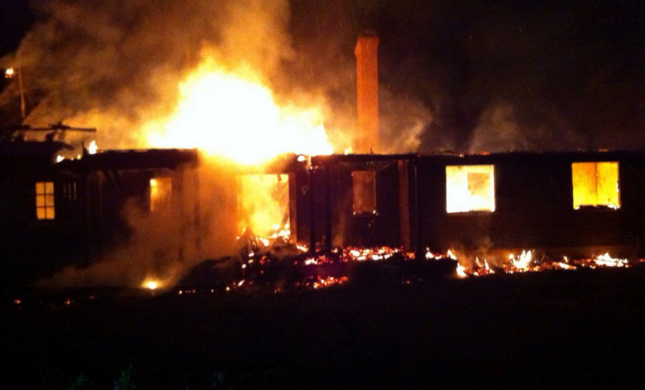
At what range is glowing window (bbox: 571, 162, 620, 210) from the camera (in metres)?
13.8

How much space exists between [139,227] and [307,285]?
22.4 feet

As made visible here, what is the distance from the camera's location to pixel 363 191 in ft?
51.2

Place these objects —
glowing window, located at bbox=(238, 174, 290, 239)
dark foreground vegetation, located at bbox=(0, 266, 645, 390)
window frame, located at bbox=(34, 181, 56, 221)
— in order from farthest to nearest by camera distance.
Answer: glowing window, located at bbox=(238, 174, 290, 239), window frame, located at bbox=(34, 181, 56, 221), dark foreground vegetation, located at bbox=(0, 266, 645, 390)

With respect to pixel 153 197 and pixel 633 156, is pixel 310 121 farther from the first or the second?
pixel 633 156

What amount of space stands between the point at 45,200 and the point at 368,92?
14328 millimetres

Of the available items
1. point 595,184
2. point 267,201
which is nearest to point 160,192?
point 267,201

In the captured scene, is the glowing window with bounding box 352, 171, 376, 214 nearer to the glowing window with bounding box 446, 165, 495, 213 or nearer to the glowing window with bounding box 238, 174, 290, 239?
the glowing window with bounding box 446, 165, 495, 213

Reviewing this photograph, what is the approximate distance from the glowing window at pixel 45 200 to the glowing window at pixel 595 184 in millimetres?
16190

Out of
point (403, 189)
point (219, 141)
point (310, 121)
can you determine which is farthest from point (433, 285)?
point (310, 121)

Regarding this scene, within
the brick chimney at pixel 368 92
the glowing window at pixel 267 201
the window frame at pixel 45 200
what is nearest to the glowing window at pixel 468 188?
the glowing window at pixel 267 201

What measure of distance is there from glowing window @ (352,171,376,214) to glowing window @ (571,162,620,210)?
6258mm

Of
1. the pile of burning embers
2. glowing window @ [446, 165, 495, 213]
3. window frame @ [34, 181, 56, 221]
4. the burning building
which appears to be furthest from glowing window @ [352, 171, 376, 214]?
window frame @ [34, 181, 56, 221]

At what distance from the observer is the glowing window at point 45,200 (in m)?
14.0

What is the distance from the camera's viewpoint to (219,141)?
1736 cm
